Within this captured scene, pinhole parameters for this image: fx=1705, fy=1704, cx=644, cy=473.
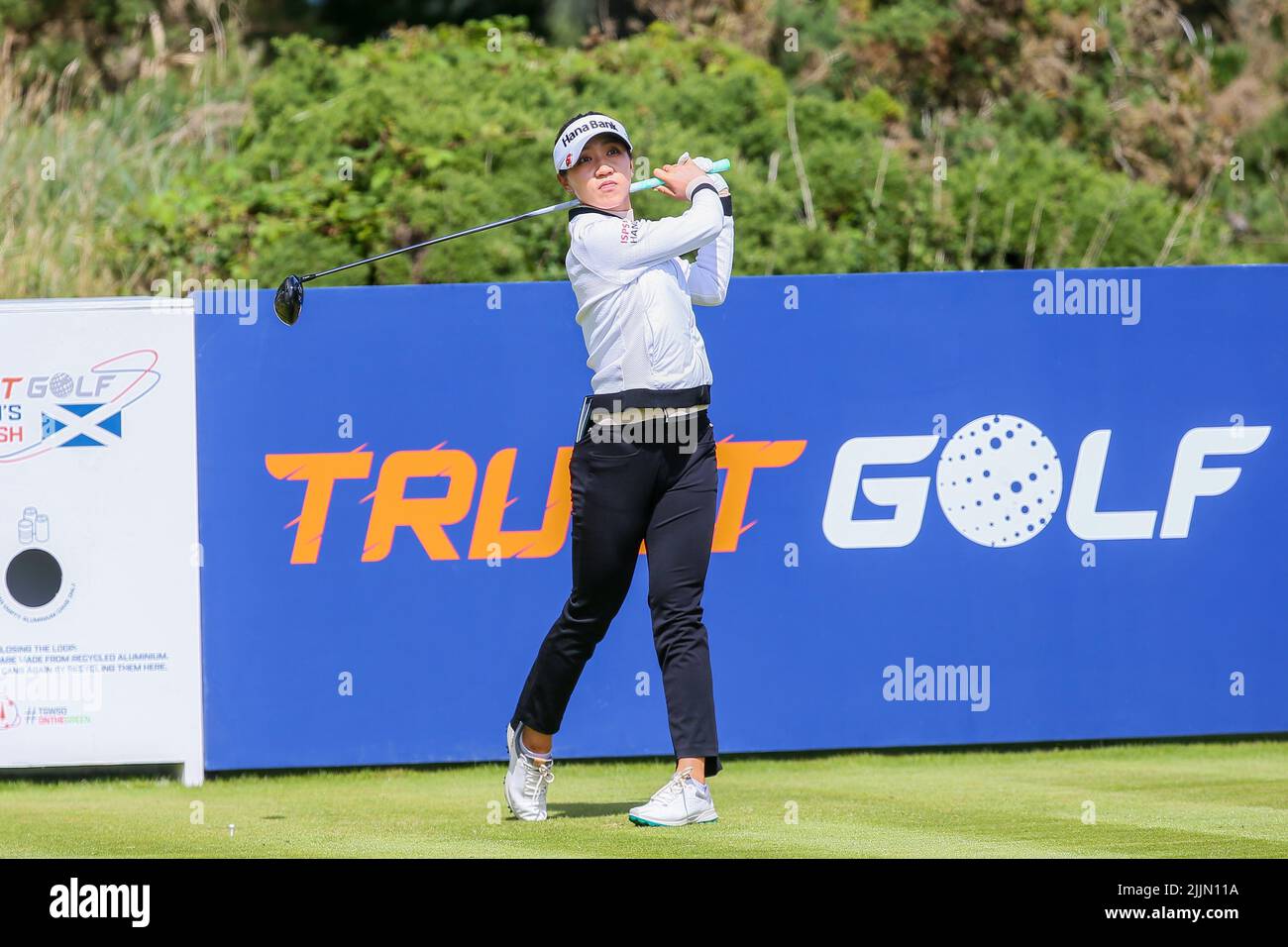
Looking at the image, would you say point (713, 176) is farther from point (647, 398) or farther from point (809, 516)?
point (809, 516)

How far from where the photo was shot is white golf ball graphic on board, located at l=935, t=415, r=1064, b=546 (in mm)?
6336

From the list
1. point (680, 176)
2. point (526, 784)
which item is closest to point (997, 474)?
point (680, 176)

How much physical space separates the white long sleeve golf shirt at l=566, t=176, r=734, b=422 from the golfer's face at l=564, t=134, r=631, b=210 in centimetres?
4

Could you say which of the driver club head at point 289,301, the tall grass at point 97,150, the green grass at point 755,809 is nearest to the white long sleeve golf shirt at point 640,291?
the driver club head at point 289,301

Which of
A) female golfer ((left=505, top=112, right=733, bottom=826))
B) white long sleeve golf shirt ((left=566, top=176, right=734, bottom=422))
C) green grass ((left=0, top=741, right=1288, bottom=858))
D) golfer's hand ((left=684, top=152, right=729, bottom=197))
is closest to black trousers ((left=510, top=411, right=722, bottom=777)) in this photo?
female golfer ((left=505, top=112, right=733, bottom=826))

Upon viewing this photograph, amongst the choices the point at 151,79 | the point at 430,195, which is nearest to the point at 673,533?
the point at 430,195

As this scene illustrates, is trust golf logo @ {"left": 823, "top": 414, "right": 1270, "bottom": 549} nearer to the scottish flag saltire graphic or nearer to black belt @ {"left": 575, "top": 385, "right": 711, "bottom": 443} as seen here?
black belt @ {"left": 575, "top": 385, "right": 711, "bottom": 443}

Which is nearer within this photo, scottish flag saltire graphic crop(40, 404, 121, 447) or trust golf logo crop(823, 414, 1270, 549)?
scottish flag saltire graphic crop(40, 404, 121, 447)

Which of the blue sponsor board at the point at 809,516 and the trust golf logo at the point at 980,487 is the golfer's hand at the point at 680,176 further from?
the trust golf logo at the point at 980,487

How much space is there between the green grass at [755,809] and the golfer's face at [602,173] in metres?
1.82

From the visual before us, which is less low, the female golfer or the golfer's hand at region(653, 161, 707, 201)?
the golfer's hand at region(653, 161, 707, 201)

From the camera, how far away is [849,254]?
9.76m

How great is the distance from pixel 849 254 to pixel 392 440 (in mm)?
4295

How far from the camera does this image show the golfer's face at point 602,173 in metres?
4.96
